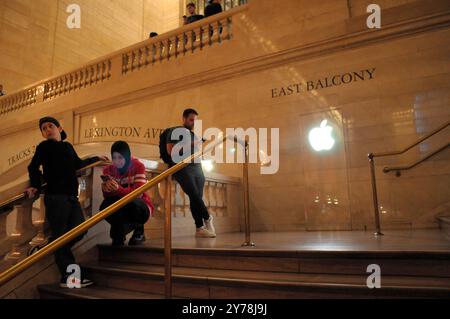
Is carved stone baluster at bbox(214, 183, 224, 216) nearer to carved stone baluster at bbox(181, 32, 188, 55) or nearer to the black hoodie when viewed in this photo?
the black hoodie

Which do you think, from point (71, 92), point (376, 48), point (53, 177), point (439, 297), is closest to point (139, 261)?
point (53, 177)

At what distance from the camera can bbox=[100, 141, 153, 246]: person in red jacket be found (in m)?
4.02

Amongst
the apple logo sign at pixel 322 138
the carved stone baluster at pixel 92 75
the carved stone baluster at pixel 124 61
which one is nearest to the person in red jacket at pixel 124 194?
the apple logo sign at pixel 322 138

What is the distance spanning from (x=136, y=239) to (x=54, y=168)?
4.20 ft

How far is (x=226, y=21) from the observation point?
8.07m

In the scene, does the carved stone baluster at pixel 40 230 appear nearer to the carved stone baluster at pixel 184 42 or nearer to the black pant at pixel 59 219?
the black pant at pixel 59 219

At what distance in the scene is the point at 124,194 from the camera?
13.0 feet

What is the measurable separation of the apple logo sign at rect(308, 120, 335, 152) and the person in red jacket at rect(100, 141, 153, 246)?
11.4ft

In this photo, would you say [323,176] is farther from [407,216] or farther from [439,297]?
[439,297]

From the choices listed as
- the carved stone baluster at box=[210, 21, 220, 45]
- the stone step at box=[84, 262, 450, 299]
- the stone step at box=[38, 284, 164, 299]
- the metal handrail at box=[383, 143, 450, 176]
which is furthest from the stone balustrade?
the stone step at box=[38, 284, 164, 299]

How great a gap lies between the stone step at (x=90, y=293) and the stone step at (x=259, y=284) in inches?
3.9

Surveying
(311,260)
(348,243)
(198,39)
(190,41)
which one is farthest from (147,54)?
(311,260)

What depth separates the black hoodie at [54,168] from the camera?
3.53 m

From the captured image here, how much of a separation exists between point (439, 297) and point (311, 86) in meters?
5.06
